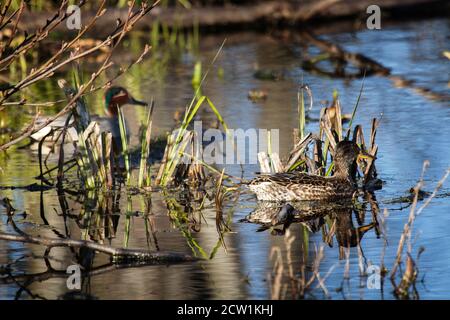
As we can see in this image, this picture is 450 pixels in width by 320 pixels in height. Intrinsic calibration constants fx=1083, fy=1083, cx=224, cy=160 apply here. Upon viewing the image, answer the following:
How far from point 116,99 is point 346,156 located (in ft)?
16.5

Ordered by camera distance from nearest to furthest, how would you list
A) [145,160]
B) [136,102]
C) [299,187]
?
[299,187], [145,160], [136,102]

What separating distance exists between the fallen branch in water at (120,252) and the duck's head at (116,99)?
20.6 ft

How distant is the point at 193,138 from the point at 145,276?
2930 millimetres

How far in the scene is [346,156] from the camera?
369 inches

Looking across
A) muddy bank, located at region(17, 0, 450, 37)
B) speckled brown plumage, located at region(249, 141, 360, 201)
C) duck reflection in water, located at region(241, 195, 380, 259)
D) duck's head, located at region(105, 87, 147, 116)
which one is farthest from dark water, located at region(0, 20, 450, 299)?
muddy bank, located at region(17, 0, 450, 37)

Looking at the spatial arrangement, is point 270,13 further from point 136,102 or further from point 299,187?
point 299,187

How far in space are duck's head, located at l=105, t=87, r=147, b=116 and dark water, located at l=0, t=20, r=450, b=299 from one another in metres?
0.31

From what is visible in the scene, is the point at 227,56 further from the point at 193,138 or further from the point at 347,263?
the point at 347,263

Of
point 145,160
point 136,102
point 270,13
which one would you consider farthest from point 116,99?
point 270,13

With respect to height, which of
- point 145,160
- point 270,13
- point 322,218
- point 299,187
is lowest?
point 322,218

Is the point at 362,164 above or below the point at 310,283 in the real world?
above

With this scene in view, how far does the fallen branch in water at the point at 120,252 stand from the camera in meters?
7.32

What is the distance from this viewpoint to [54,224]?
29.0 feet
